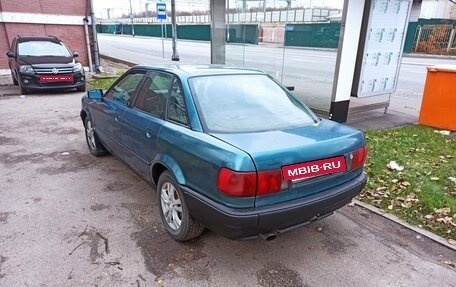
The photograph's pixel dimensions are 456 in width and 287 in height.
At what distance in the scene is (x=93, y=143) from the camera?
5141mm

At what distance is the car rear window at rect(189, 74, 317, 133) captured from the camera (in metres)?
2.92

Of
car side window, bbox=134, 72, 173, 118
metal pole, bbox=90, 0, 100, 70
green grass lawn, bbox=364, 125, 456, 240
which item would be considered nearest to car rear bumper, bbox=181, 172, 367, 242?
car side window, bbox=134, 72, 173, 118

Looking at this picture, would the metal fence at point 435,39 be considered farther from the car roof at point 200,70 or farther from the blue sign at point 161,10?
the car roof at point 200,70

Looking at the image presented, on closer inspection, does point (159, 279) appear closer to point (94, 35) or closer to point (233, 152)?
point (233, 152)

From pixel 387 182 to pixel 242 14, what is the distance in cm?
624

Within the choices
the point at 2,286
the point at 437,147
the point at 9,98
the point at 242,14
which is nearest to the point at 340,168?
the point at 2,286

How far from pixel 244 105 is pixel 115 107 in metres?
1.75

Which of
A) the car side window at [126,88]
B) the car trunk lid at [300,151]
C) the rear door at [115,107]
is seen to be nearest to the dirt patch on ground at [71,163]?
the rear door at [115,107]

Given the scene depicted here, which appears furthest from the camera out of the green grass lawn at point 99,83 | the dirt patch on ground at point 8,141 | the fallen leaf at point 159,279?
the green grass lawn at point 99,83

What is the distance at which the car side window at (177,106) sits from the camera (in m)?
2.99

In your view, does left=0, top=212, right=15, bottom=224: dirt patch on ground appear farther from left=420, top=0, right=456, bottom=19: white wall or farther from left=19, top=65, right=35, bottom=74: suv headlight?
left=420, top=0, right=456, bottom=19: white wall

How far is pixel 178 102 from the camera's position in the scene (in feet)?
10.2

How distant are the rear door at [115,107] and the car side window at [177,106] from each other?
0.79 m

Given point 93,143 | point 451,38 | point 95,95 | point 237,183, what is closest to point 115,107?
point 95,95
